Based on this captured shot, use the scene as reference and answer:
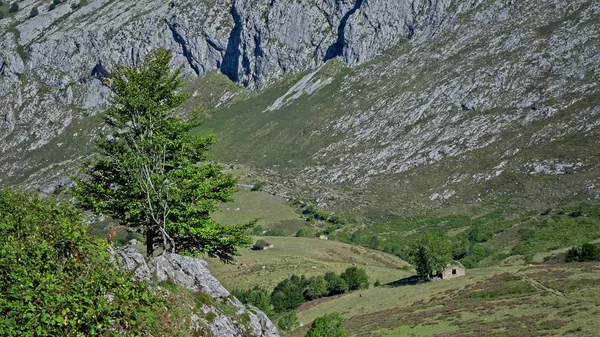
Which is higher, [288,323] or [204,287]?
[204,287]

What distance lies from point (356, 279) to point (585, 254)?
3430cm

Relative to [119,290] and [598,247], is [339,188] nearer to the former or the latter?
[598,247]

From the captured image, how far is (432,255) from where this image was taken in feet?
289

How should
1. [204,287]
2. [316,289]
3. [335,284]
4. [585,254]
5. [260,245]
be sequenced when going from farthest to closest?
[260,245] < [335,284] < [316,289] < [585,254] < [204,287]

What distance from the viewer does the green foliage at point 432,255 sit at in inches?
3492

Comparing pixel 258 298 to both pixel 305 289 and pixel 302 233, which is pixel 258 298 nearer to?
pixel 305 289

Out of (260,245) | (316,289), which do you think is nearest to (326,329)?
(316,289)

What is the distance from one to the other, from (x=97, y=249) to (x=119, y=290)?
1.57 m

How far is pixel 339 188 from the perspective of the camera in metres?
181

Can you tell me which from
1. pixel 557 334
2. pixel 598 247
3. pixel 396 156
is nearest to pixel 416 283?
pixel 598 247

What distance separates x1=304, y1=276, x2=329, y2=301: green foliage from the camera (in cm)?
9738

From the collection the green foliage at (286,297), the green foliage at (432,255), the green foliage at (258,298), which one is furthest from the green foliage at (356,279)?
the green foliage at (258,298)

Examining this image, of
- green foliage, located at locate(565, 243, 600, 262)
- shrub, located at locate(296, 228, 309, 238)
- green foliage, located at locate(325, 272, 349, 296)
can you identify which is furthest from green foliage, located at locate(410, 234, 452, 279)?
shrub, located at locate(296, 228, 309, 238)

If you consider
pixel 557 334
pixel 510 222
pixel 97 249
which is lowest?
pixel 510 222
